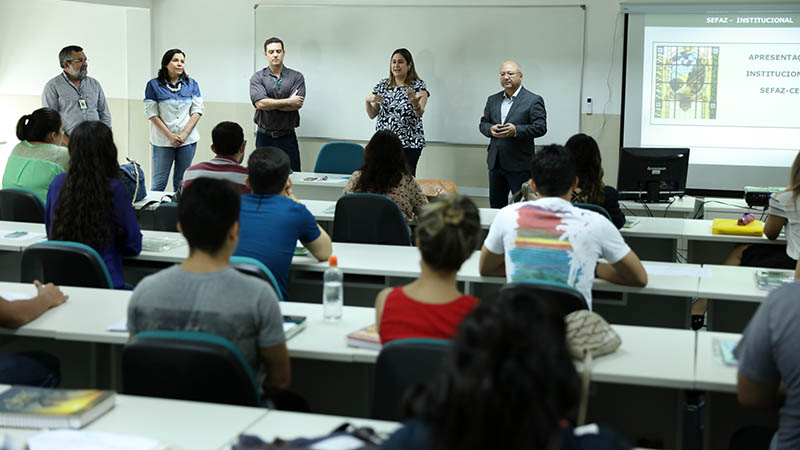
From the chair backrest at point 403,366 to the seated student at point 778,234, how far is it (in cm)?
288

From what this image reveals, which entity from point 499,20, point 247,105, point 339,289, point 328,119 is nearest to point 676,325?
point 339,289

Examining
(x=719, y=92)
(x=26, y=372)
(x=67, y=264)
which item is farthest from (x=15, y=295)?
(x=719, y=92)

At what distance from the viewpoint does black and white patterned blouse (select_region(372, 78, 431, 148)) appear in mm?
7398

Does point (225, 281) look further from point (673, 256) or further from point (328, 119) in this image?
point (328, 119)

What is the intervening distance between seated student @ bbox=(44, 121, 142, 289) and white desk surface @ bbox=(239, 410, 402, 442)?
6.58ft

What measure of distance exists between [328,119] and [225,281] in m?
6.40

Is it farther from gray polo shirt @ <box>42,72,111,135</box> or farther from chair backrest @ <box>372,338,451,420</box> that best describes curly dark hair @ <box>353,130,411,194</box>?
gray polo shirt @ <box>42,72,111,135</box>

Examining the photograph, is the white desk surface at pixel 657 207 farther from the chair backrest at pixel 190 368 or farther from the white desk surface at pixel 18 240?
the chair backrest at pixel 190 368

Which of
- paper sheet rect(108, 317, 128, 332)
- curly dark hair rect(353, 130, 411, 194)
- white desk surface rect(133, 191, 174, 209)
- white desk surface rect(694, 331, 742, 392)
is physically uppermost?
curly dark hair rect(353, 130, 411, 194)

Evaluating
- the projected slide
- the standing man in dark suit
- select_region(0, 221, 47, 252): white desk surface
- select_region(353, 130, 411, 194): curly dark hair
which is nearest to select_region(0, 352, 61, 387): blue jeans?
select_region(0, 221, 47, 252): white desk surface

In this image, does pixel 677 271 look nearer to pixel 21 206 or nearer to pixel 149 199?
pixel 149 199

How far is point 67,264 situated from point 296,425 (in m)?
1.87

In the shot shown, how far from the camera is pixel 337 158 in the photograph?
7.51 m

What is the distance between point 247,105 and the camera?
Result: 8938 mm
